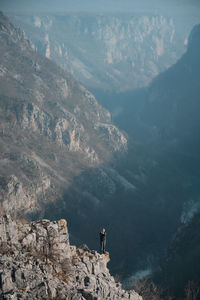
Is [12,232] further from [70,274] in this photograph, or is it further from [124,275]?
[124,275]

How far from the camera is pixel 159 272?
16812 cm

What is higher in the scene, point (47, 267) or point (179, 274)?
point (179, 274)

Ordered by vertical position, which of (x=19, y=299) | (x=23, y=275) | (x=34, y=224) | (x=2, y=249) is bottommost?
(x=19, y=299)

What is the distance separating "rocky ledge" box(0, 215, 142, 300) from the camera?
131 feet

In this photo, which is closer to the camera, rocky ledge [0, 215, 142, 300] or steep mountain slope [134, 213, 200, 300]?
rocky ledge [0, 215, 142, 300]

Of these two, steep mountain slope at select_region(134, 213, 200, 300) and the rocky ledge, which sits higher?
steep mountain slope at select_region(134, 213, 200, 300)

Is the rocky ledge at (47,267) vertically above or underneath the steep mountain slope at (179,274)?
underneath

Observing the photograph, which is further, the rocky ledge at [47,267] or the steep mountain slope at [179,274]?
the steep mountain slope at [179,274]

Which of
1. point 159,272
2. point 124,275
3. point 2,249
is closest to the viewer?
point 2,249

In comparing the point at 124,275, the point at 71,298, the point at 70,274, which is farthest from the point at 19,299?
the point at 124,275

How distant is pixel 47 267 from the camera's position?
44.0 meters

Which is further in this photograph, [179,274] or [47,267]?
[179,274]

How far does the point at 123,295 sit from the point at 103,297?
5.22 metres

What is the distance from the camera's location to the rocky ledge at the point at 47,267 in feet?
131
